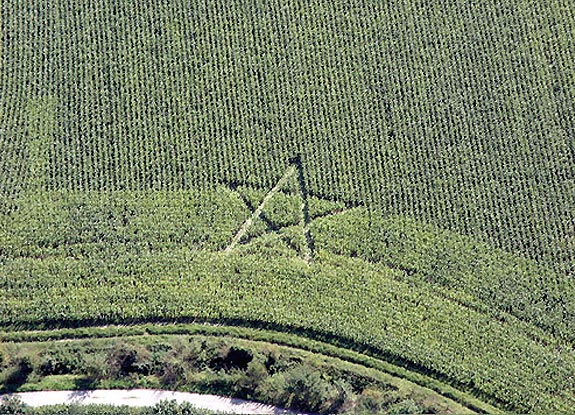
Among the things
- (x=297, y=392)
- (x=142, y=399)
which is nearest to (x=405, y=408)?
(x=297, y=392)

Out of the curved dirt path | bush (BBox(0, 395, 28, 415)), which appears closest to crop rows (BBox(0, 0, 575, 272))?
the curved dirt path

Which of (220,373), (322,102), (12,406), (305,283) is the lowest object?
(12,406)

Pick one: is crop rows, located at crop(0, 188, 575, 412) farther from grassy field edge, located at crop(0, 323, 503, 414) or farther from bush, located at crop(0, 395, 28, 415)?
bush, located at crop(0, 395, 28, 415)

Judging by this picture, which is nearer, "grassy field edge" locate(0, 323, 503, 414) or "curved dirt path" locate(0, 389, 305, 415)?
"curved dirt path" locate(0, 389, 305, 415)

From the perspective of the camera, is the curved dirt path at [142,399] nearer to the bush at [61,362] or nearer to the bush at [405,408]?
the bush at [61,362]

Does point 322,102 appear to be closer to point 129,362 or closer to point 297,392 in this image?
point 297,392

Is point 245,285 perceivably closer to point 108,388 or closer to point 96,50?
point 108,388

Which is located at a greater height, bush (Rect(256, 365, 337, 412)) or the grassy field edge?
the grassy field edge
